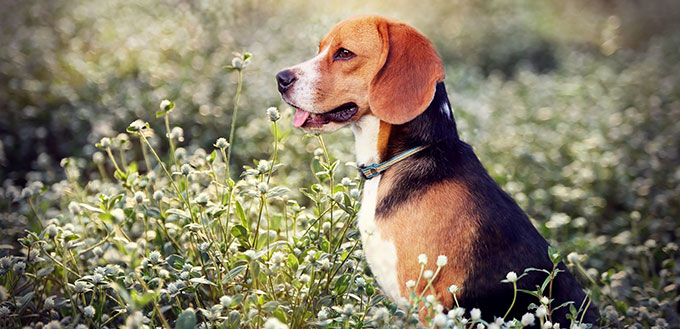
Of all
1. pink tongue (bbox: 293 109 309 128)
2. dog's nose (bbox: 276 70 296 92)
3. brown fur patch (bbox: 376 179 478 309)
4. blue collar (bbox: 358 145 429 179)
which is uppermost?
dog's nose (bbox: 276 70 296 92)

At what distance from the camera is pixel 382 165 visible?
228cm

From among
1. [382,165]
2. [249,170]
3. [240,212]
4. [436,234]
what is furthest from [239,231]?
[436,234]

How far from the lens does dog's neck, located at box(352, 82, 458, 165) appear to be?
7.34ft

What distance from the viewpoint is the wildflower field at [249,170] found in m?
2.16

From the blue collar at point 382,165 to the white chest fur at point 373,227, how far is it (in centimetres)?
3

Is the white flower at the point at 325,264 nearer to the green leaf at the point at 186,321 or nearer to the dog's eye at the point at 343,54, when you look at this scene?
the green leaf at the point at 186,321

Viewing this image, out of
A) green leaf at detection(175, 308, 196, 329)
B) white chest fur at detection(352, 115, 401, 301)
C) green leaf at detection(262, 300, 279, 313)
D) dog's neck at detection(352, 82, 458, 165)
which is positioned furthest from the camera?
dog's neck at detection(352, 82, 458, 165)

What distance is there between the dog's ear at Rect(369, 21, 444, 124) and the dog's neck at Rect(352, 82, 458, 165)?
7 cm

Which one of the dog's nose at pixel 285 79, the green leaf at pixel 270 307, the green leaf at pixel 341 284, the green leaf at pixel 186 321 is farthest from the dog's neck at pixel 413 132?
the green leaf at pixel 186 321

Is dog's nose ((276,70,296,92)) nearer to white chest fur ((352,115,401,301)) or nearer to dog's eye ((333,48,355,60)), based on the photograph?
dog's eye ((333,48,355,60))

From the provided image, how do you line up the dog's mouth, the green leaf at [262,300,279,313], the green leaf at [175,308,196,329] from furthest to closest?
the dog's mouth < the green leaf at [262,300,279,313] < the green leaf at [175,308,196,329]

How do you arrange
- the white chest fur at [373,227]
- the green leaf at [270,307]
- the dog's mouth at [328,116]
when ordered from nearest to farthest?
1. the green leaf at [270,307]
2. the white chest fur at [373,227]
3. the dog's mouth at [328,116]

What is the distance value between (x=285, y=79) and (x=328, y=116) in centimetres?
25

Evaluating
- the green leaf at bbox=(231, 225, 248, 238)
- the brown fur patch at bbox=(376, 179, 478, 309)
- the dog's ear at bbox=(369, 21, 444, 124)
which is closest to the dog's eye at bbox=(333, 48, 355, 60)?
the dog's ear at bbox=(369, 21, 444, 124)
